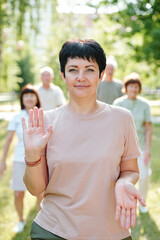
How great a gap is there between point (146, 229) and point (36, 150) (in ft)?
10.5

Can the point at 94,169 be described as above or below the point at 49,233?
above

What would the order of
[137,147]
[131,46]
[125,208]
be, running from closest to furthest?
[125,208] < [137,147] < [131,46]

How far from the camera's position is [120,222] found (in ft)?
5.69

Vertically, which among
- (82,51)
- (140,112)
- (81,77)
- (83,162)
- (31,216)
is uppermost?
(82,51)

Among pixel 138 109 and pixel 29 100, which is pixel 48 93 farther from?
pixel 138 109

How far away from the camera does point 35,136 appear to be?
1.86 metres

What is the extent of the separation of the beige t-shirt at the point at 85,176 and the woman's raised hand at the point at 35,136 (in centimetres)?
7

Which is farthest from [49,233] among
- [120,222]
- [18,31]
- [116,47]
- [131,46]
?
[116,47]

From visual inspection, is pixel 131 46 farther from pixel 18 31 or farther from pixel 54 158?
pixel 54 158

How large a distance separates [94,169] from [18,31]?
550 inches

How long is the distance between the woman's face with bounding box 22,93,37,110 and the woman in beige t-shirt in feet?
8.37

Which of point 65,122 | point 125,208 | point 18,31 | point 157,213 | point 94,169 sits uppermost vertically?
point 18,31

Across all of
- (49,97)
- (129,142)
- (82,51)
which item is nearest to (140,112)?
(49,97)

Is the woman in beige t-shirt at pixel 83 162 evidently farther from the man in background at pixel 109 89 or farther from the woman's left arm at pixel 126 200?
the man in background at pixel 109 89
